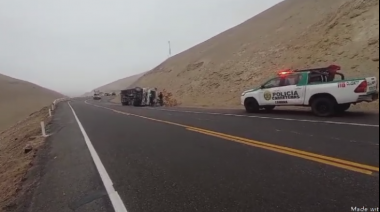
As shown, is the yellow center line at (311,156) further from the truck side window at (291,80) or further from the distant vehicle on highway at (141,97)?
the distant vehicle on highway at (141,97)

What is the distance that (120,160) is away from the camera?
758 centimetres

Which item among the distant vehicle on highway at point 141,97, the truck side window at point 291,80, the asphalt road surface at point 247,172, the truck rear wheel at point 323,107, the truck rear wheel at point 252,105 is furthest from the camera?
the distant vehicle on highway at point 141,97

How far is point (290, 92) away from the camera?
12391 mm

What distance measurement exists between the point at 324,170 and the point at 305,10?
48.2 metres

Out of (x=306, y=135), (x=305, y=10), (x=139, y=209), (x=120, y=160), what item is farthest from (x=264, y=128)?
(x=305, y=10)

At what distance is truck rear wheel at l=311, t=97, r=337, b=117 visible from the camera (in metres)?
8.44

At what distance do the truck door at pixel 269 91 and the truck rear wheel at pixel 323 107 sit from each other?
4023 mm

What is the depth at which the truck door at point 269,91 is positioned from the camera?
1375 centimetres

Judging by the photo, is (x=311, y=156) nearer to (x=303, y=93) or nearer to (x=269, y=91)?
(x=303, y=93)

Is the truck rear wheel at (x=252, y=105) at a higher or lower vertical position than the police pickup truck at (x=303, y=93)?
lower

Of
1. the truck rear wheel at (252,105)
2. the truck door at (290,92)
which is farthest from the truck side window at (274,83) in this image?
the truck rear wheel at (252,105)

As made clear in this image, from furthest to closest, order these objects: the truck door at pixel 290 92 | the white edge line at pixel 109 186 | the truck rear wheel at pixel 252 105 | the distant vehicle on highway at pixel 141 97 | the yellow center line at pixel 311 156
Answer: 1. the distant vehicle on highway at pixel 141 97
2. the truck rear wheel at pixel 252 105
3. the truck door at pixel 290 92
4. the yellow center line at pixel 311 156
5. the white edge line at pixel 109 186

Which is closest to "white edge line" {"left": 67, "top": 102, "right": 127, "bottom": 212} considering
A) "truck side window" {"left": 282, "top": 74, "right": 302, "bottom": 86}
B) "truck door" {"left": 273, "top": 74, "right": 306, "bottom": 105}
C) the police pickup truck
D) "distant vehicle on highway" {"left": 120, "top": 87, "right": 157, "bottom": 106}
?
the police pickup truck

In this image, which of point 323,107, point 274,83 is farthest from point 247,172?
point 274,83
